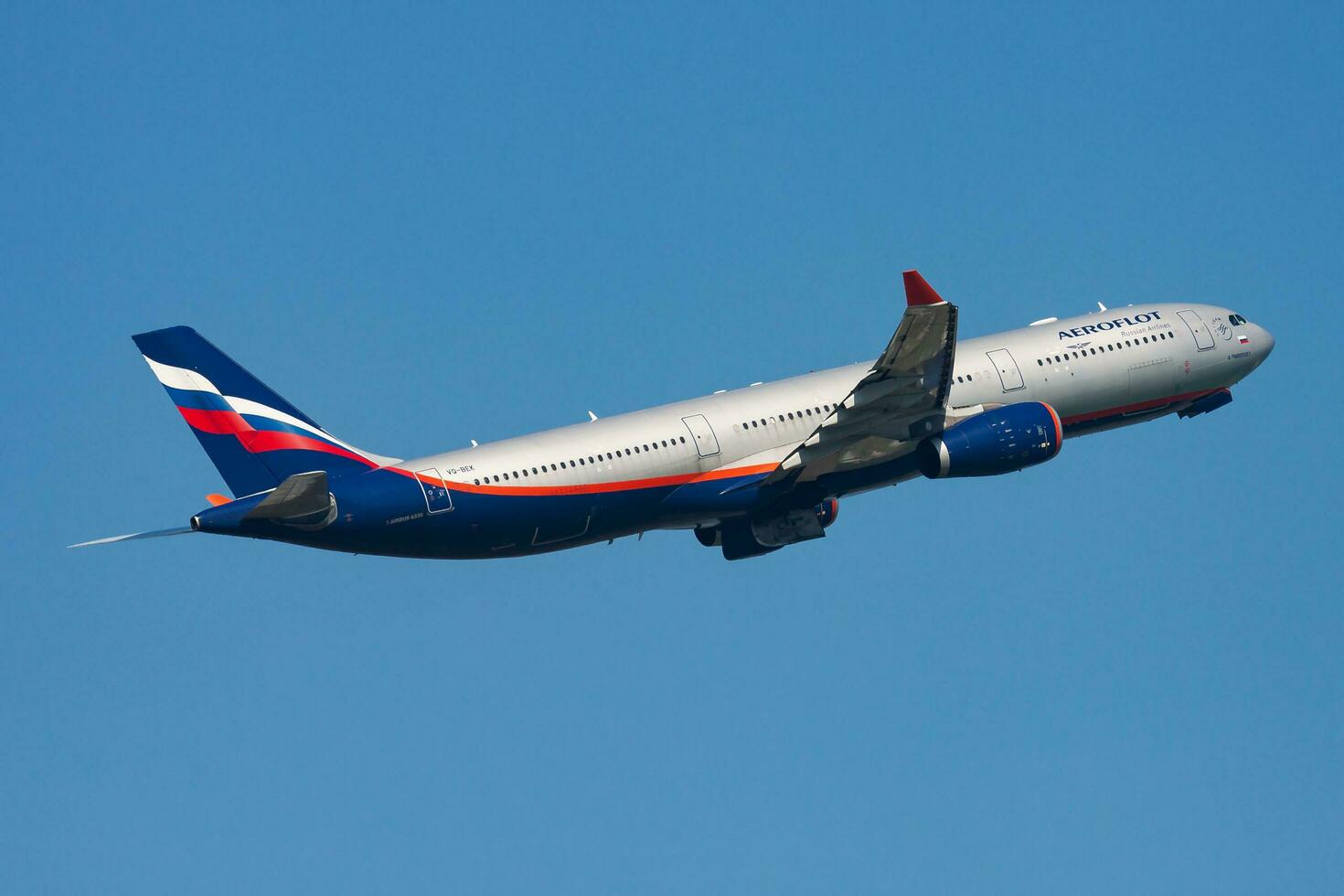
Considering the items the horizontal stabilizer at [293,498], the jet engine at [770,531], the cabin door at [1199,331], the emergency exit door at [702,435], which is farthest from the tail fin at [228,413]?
the cabin door at [1199,331]

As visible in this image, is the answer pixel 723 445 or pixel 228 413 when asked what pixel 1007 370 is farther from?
pixel 228 413

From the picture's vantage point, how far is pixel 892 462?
198 ft

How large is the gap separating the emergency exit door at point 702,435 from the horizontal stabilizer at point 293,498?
1169cm

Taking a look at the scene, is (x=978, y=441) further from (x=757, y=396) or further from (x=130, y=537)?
(x=130, y=537)

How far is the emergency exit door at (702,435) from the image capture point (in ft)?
194

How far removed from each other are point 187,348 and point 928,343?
21.0m

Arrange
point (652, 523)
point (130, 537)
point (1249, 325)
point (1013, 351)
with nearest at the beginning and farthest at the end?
point (130, 537)
point (652, 523)
point (1013, 351)
point (1249, 325)

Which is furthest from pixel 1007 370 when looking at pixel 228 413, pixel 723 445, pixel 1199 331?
pixel 228 413

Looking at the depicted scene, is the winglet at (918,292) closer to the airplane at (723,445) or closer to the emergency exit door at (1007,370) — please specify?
the airplane at (723,445)

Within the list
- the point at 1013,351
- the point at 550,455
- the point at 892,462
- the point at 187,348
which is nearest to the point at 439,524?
the point at 550,455

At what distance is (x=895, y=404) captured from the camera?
58500mm

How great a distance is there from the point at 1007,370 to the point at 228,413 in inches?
970

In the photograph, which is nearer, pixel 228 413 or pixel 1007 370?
pixel 228 413

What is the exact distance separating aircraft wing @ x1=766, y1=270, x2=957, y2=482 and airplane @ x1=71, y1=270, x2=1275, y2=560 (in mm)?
62
